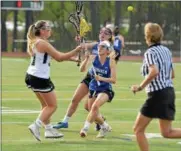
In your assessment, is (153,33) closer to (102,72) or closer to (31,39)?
(102,72)

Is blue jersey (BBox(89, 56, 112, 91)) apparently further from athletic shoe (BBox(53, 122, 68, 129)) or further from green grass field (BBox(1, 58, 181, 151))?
athletic shoe (BBox(53, 122, 68, 129))

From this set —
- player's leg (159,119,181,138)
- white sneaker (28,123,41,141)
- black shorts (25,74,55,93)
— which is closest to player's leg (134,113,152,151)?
player's leg (159,119,181,138)

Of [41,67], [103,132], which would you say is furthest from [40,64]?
[103,132]

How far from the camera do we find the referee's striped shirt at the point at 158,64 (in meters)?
9.77

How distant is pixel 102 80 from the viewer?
1227 cm

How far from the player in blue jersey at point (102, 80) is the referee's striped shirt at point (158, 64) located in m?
2.41

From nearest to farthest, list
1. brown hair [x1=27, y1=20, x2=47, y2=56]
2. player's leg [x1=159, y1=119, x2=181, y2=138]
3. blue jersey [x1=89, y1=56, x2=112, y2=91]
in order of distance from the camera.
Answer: player's leg [x1=159, y1=119, x2=181, y2=138]
brown hair [x1=27, y1=20, x2=47, y2=56]
blue jersey [x1=89, y1=56, x2=112, y2=91]

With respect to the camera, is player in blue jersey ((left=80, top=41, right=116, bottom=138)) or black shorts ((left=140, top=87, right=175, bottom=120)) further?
player in blue jersey ((left=80, top=41, right=116, bottom=138))

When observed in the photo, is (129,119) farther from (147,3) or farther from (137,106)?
(147,3)

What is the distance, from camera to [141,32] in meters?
49.7

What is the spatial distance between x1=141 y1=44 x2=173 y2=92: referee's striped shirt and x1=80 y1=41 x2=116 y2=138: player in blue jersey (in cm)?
241

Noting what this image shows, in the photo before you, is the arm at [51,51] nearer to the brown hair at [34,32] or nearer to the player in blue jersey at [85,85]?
the brown hair at [34,32]

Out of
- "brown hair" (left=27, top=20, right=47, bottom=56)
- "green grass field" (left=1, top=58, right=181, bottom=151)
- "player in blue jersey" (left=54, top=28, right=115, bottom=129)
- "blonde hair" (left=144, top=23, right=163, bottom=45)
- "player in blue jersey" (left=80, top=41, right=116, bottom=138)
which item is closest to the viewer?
"blonde hair" (left=144, top=23, right=163, bottom=45)

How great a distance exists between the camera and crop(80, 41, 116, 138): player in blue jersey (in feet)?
40.4
